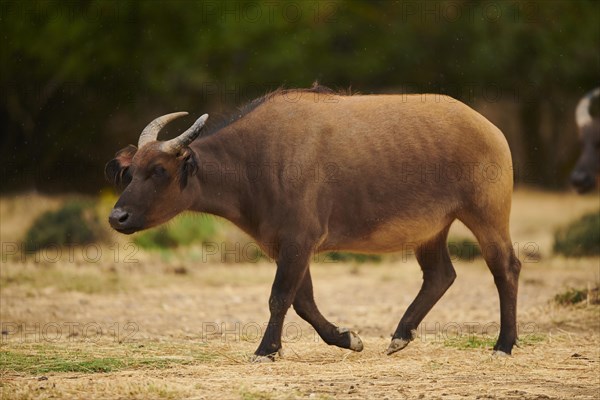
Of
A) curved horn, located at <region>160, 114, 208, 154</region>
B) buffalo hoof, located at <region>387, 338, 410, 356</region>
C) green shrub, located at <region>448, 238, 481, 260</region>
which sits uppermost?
curved horn, located at <region>160, 114, 208, 154</region>

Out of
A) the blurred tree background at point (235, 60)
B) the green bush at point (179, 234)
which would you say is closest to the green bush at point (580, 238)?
the green bush at point (179, 234)

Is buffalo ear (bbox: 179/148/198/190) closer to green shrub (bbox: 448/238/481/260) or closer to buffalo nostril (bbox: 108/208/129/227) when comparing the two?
buffalo nostril (bbox: 108/208/129/227)

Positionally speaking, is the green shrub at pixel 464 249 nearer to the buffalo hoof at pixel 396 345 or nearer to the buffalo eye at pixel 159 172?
the buffalo hoof at pixel 396 345

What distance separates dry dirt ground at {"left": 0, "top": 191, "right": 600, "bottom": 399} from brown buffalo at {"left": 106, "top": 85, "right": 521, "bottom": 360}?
497mm

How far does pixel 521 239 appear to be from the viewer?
57.6 ft

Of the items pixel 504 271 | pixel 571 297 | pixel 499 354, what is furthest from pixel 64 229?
pixel 499 354

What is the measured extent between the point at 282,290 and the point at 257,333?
1673 mm

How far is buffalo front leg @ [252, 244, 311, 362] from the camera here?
8.14m

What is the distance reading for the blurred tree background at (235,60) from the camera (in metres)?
19.3

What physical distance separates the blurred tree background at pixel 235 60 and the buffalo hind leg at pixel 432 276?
35.3ft

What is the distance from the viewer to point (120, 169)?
8.36m

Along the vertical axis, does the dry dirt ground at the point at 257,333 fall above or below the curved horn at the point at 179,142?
below

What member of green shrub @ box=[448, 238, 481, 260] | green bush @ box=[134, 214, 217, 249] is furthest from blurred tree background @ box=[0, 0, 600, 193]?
green shrub @ box=[448, 238, 481, 260]

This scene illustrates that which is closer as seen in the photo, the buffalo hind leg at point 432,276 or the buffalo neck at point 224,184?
the buffalo neck at point 224,184
